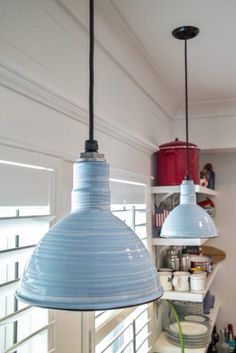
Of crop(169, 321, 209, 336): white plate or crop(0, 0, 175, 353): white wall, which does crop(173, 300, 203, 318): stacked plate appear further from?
crop(0, 0, 175, 353): white wall

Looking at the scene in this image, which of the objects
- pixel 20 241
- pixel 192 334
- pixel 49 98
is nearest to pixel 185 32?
pixel 49 98

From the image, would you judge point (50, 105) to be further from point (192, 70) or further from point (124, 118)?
point (192, 70)

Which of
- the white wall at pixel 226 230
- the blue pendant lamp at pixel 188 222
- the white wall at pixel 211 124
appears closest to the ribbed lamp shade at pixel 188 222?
the blue pendant lamp at pixel 188 222

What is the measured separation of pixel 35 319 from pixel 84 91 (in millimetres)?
814

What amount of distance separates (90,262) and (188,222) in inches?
33.1

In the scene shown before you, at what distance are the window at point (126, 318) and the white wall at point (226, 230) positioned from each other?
1.00m

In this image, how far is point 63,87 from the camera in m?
1.18

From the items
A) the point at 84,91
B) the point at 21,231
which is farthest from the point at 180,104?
the point at 21,231

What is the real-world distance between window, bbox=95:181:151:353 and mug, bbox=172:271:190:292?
0.69 ft

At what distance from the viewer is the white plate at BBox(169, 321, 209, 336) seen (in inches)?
81.0

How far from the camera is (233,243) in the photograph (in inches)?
110

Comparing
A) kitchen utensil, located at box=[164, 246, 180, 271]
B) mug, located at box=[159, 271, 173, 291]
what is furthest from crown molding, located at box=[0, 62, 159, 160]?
kitchen utensil, located at box=[164, 246, 180, 271]

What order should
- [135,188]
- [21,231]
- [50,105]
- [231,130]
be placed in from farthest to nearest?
1. [231,130]
2. [135,188]
3. [50,105]
4. [21,231]

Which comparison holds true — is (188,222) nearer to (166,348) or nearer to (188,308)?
(166,348)
